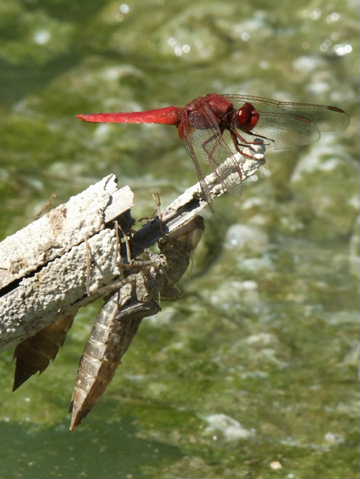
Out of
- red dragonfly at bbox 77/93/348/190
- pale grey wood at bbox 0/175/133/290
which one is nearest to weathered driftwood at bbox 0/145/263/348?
pale grey wood at bbox 0/175/133/290

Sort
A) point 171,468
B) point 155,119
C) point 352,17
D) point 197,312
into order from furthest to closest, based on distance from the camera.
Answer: point 352,17
point 197,312
point 171,468
point 155,119

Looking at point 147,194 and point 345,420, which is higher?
point 147,194

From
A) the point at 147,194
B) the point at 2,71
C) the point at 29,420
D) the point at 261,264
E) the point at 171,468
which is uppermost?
the point at 2,71

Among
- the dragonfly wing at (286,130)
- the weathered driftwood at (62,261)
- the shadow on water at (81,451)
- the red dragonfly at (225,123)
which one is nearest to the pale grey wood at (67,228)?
the weathered driftwood at (62,261)

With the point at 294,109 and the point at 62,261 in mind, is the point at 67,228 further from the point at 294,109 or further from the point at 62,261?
the point at 294,109

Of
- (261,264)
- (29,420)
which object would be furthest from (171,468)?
(261,264)

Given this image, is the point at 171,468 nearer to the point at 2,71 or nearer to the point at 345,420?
the point at 345,420

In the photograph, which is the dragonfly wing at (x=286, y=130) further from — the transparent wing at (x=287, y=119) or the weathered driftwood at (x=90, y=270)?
the weathered driftwood at (x=90, y=270)
